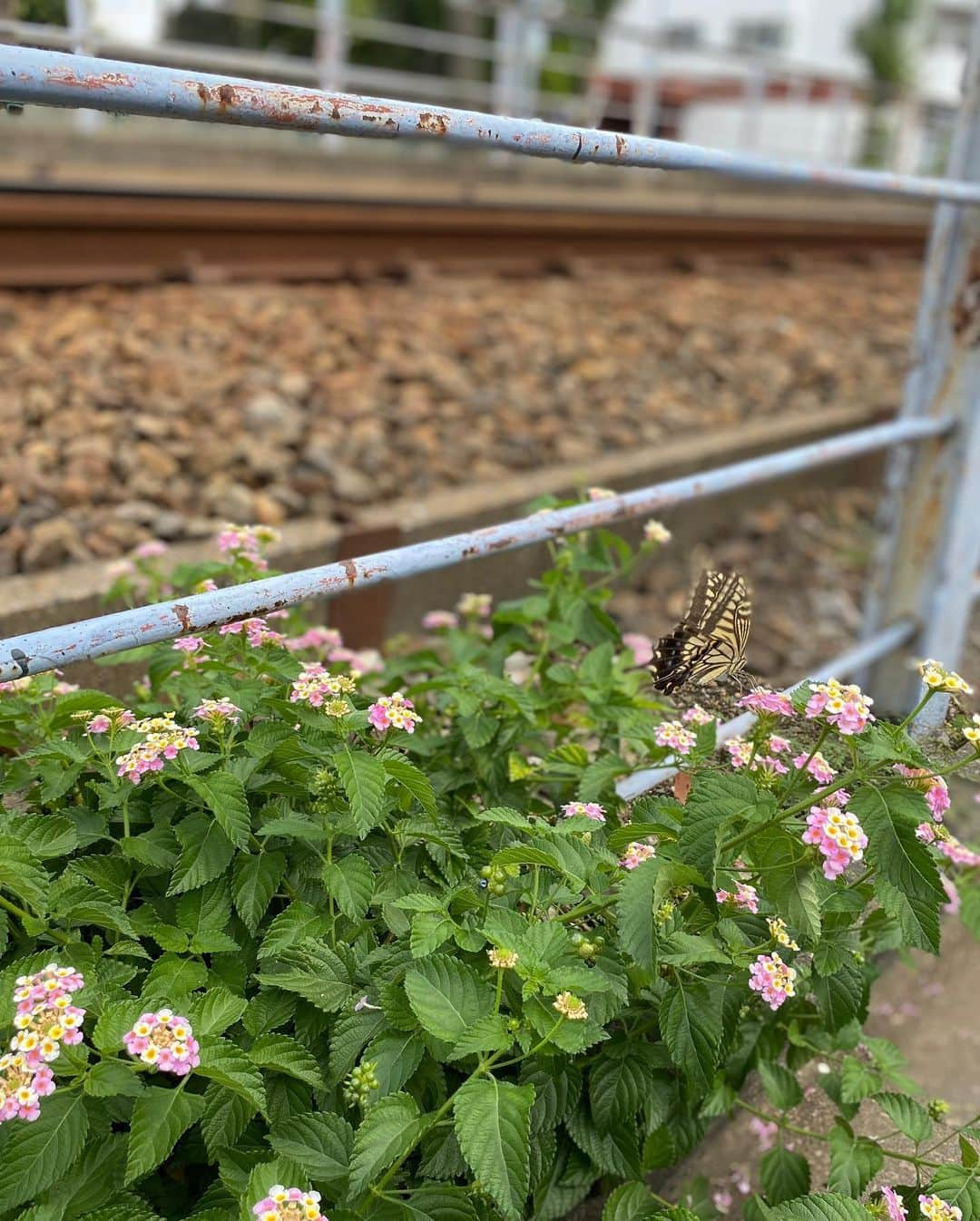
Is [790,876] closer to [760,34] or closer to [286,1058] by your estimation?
[286,1058]

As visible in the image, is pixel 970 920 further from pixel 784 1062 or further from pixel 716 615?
pixel 716 615

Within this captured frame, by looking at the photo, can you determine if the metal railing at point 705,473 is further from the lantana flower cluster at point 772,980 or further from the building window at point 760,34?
the building window at point 760,34

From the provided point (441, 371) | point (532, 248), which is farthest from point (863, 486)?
point (532, 248)

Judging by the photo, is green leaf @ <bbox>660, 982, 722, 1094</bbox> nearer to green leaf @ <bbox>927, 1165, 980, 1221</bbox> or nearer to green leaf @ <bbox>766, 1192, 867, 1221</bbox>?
green leaf @ <bbox>766, 1192, 867, 1221</bbox>

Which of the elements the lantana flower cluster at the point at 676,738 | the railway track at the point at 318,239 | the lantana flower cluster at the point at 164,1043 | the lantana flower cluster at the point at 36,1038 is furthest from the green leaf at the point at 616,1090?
the railway track at the point at 318,239

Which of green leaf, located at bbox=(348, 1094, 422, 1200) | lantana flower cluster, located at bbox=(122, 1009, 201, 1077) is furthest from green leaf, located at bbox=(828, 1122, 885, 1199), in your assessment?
lantana flower cluster, located at bbox=(122, 1009, 201, 1077)

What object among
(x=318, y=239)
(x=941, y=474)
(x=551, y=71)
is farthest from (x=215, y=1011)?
(x=551, y=71)
